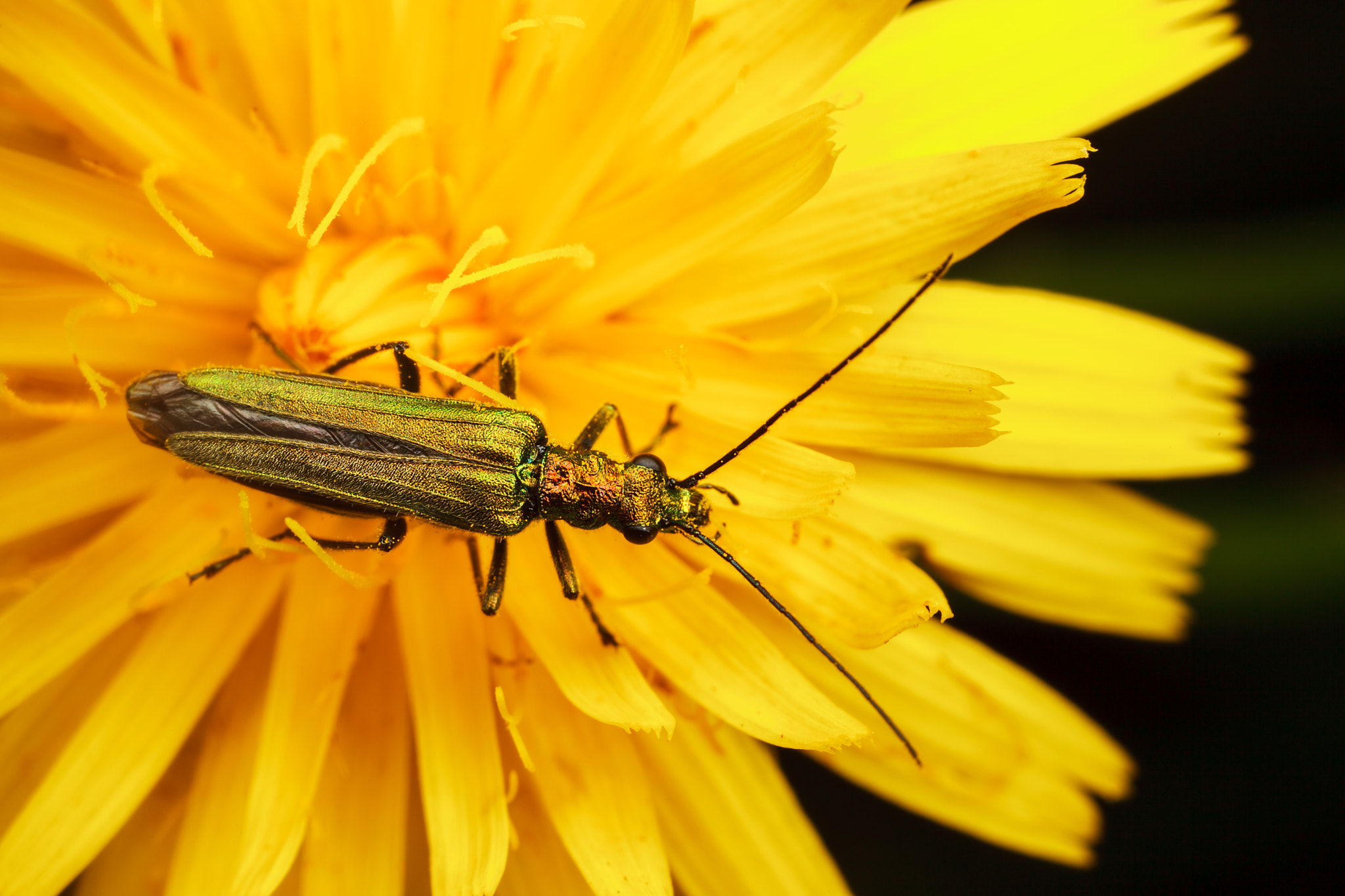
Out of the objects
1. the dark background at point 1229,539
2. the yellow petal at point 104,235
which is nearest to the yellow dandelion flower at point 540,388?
the yellow petal at point 104,235

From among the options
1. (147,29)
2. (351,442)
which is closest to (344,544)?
(351,442)

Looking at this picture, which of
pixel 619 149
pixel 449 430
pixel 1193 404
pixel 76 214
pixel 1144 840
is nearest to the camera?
pixel 76 214

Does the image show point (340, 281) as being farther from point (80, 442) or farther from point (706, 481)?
point (706, 481)

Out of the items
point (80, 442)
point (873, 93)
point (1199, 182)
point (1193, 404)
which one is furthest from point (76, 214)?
point (1199, 182)

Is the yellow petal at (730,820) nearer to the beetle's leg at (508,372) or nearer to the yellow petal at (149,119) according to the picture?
the beetle's leg at (508,372)

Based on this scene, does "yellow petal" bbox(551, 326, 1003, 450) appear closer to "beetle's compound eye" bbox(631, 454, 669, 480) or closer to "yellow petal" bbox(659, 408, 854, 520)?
"yellow petal" bbox(659, 408, 854, 520)

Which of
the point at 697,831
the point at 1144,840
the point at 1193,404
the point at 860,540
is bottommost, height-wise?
the point at 1144,840
